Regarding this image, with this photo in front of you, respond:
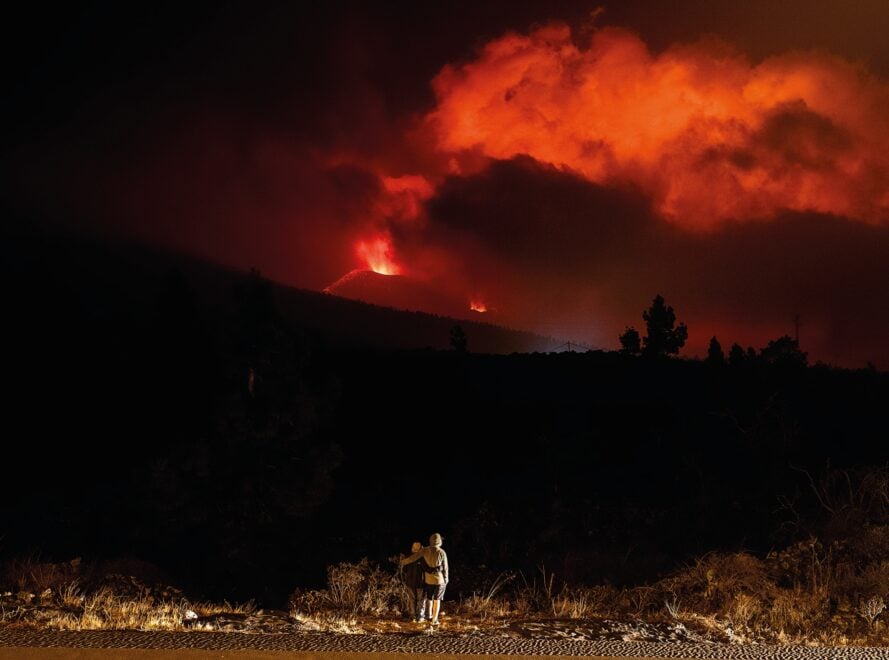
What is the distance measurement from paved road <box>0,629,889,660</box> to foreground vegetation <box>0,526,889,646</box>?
62 centimetres

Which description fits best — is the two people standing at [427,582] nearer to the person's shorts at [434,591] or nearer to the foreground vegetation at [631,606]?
the person's shorts at [434,591]

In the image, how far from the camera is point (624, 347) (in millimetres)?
60344

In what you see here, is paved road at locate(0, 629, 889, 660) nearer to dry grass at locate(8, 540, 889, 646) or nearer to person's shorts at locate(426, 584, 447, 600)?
dry grass at locate(8, 540, 889, 646)

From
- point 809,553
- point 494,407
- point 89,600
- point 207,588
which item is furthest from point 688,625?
point 494,407

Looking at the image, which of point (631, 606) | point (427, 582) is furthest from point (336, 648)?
point (631, 606)

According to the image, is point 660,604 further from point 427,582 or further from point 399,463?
point 399,463

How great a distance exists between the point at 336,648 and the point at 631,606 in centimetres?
560

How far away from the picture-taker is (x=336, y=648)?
786 centimetres

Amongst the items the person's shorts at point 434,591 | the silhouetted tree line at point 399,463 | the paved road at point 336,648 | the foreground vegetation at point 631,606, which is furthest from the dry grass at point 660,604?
the silhouetted tree line at point 399,463

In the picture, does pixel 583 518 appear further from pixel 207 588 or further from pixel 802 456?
pixel 207 588

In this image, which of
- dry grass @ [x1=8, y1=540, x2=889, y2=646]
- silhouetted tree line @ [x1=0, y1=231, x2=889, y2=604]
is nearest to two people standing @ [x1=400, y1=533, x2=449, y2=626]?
dry grass @ [x1=8, y1=540, x2=889, y2=646]

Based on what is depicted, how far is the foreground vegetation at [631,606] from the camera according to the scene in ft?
30.5

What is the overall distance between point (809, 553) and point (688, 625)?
12.6 ft

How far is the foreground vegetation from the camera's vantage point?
928 cm
